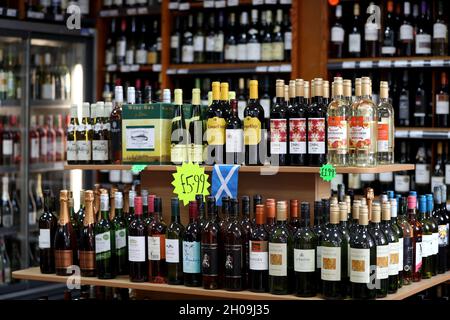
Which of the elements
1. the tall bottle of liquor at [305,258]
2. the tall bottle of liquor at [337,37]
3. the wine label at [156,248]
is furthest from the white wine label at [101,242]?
the tall bottle of liquor at [337,37]

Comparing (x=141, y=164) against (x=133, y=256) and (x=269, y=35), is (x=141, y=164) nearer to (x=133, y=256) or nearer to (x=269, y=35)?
(x=133, y=256)

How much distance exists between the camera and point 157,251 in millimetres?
3279

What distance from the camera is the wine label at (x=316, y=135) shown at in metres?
3.07

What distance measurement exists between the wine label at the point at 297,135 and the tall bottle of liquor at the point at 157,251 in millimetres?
643

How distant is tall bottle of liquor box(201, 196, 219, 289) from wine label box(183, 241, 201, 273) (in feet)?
0.12

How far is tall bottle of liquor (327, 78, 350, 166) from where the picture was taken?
3023 mm

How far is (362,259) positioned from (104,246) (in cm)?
120

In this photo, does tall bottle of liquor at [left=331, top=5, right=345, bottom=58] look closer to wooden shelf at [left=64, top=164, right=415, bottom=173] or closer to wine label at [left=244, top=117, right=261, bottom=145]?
wooden shelf at [left=64, top=164, right=415, bottom=173]

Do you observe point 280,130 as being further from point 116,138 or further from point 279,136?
point 116,138

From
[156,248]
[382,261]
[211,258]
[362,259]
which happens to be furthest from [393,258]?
[156,248]

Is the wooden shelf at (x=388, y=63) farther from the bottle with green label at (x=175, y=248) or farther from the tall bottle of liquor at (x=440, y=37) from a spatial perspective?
the bottle with green label at (x=175, y=248)

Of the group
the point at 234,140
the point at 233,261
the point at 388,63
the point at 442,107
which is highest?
the point at 388,63
